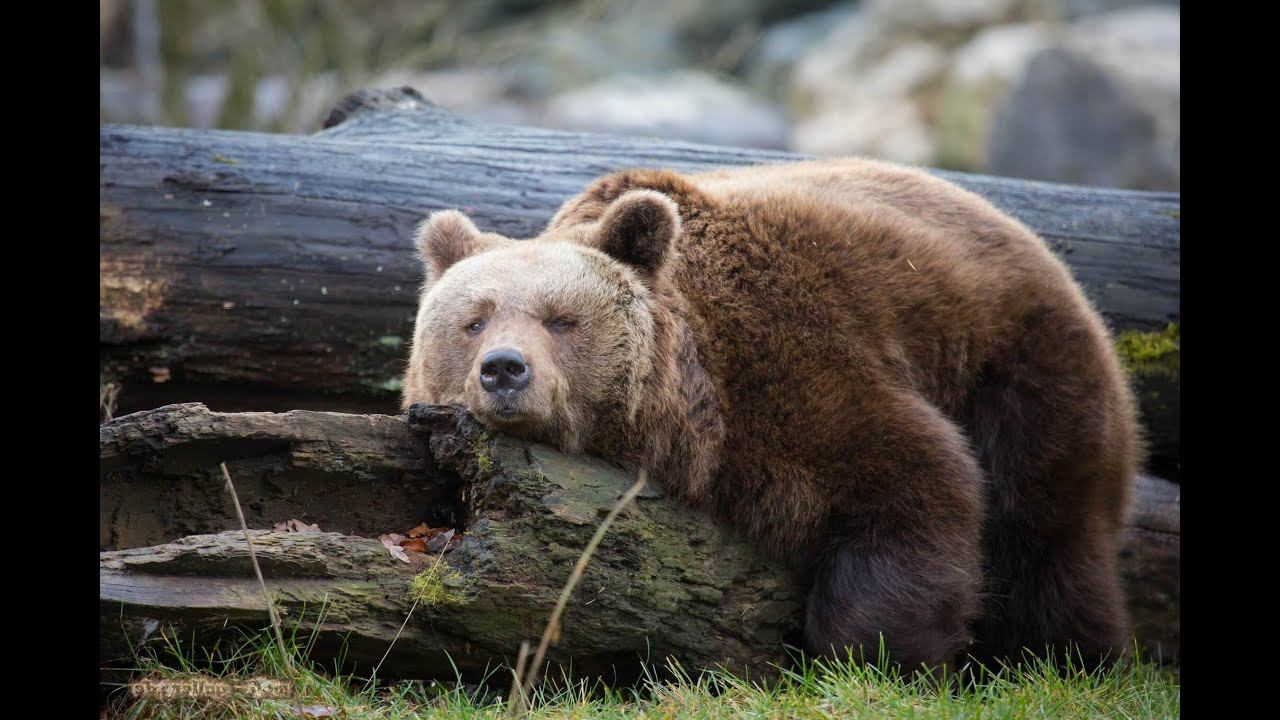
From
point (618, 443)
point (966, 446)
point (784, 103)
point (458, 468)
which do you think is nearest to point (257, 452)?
point (458, 468)

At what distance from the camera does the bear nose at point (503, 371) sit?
14.3 feet

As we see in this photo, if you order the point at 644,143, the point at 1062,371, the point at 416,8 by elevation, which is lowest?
the point at 1062,371

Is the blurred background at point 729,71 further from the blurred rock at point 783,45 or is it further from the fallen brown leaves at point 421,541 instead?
the fallen brown leaves at point 421,541

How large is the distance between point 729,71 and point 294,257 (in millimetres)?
16245

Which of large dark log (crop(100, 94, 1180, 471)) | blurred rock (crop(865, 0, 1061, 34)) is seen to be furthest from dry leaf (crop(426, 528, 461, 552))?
blurred rock (crop(865, 0, 1061, 34))

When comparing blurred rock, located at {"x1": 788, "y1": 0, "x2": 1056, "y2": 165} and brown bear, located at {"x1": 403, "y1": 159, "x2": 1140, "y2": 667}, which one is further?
blurred rock, located at {"x1": 788, "y1": 0, "x2": 1056, "y2": 165}

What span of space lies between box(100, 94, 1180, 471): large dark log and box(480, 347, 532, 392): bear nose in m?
2.22

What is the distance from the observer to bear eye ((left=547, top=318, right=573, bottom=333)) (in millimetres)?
4805

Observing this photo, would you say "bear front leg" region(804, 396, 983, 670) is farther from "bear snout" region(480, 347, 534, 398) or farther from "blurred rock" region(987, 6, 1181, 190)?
"blurred rock" region(987, 6, 1181, 190)

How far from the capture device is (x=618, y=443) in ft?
15.9

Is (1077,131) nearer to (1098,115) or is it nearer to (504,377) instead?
(1098,115)

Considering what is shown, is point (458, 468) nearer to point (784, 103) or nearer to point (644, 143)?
point (644, 143)

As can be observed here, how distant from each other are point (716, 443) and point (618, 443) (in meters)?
0.43
